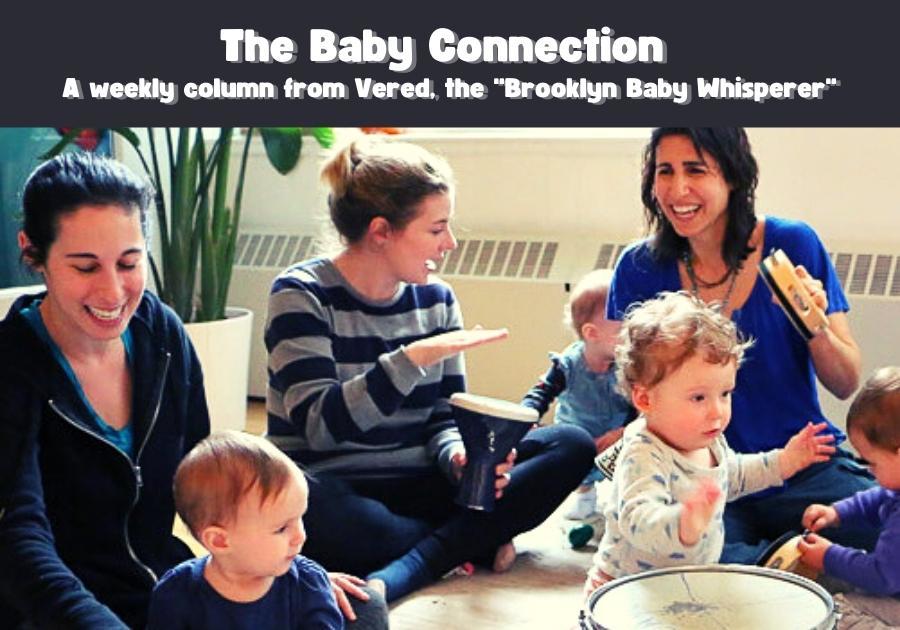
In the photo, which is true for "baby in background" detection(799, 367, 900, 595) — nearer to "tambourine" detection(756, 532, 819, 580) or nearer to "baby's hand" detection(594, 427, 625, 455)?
"tambourine" detection(756, 532, 819, 580)

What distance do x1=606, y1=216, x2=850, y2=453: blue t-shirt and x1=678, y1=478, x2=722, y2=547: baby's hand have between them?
1.41ft

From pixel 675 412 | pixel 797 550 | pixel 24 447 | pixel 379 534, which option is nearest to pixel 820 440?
pixel 797 550

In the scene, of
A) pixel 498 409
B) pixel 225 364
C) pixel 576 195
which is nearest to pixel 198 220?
pixel 225 364

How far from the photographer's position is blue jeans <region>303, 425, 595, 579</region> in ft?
6.59

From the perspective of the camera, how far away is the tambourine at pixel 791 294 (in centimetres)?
188

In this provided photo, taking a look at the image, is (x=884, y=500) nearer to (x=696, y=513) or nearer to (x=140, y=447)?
(x=696, y=513)

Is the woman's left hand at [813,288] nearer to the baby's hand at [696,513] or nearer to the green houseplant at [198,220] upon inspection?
the baby's hand at [696,513]

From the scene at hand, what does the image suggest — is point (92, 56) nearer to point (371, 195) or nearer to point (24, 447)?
point (371, 195)

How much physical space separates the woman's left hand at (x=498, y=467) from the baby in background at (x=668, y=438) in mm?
323

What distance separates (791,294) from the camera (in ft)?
6.18

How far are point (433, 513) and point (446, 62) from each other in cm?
81

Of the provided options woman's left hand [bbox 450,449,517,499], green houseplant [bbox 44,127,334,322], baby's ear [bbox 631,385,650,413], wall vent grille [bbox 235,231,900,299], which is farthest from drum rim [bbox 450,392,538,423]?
green houseplant [bbox 44,127,334,322]

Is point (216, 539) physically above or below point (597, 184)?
below

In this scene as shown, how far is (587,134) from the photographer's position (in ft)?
10.1
